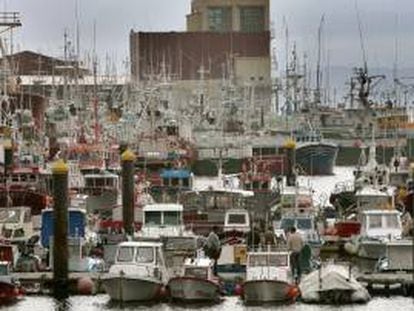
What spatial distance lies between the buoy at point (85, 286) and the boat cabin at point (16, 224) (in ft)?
28.5

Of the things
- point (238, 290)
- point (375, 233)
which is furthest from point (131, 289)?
point (375, 233)

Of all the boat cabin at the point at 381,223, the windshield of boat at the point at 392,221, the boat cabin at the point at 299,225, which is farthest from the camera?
the windshield of boat at the point at 392,221

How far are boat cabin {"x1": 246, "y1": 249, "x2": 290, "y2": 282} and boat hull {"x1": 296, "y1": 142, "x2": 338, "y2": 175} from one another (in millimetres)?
75445

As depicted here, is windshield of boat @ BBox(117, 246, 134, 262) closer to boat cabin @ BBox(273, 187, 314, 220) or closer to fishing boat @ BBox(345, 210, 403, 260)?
fishing boat @ BBox(345, 210, 403, 260)

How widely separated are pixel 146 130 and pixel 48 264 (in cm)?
6919

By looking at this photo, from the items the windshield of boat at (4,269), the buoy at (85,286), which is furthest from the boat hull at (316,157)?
the windshield of boat at (4,269)

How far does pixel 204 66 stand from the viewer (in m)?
179

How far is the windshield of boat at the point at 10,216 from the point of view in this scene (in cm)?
5828

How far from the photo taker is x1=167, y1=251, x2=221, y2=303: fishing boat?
150 ft

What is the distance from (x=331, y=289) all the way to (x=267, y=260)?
7.39 feet

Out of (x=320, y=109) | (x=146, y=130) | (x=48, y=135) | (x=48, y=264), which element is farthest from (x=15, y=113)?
(x=320, y=109)

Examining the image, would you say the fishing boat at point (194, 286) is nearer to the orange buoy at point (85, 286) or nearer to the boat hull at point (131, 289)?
the boat hull at point (131, 289)

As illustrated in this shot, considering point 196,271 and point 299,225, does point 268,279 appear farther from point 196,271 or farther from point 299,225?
point 299,225

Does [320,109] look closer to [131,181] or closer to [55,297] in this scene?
[131,181]
